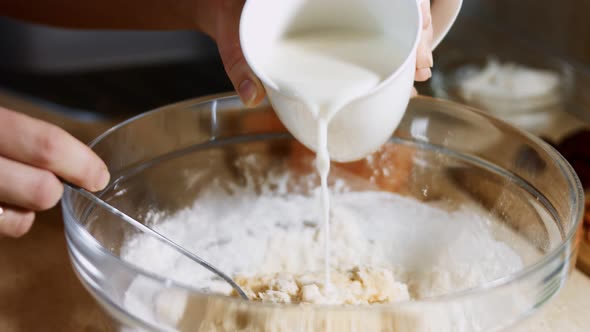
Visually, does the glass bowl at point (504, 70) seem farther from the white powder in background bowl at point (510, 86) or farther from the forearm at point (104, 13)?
the forearm at point (104, 13)

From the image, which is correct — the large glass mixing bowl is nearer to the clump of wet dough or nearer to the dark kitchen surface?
the clump of wet dough

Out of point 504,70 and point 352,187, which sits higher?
point 352,187

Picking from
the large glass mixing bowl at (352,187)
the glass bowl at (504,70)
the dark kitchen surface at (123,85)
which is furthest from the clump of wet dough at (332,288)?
the dark kitchen surface at (123,85)

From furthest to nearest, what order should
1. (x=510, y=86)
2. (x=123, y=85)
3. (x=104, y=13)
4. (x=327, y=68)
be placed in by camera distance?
(x=123, y=85) < (x=510, y=86) < (x=104, y=13) < (x=327, y=68)

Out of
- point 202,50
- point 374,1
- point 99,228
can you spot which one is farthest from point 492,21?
point 99,228

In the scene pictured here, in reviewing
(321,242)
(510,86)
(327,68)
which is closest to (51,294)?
(321,242)

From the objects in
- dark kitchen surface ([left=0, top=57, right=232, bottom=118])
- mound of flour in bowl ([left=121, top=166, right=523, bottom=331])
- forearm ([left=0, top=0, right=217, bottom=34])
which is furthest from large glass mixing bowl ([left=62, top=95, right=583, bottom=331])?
dark kitchen surface ([left=0, top=57, right=232, bottom=118])

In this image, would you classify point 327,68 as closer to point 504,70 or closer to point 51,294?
point 51,294

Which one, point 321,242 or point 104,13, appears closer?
A: point 321,242
